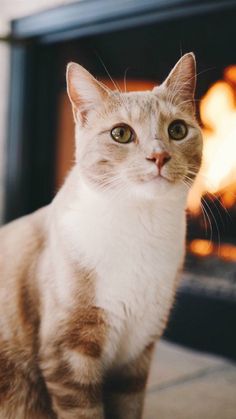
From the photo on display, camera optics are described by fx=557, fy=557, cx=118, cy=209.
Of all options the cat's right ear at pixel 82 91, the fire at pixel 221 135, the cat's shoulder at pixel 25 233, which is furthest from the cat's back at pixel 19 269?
the fire at pixel 221 135

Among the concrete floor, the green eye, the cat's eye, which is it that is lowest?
the concrete floor

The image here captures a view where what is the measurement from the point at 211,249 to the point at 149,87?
644 mm

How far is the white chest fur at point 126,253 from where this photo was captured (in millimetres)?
1107

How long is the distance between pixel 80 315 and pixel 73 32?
4.18 ft

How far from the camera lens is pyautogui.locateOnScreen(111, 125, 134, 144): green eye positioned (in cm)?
110

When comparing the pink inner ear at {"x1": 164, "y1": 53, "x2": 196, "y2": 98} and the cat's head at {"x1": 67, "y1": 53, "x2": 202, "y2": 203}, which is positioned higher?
the pink inner ear at {"x1": 164, "y1": 53, "x2": 196, "y2": 98}

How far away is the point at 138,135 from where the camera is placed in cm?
108

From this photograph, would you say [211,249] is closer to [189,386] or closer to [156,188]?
[189,386]

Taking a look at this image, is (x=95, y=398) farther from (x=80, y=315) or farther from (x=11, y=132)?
(x=11, y=132)

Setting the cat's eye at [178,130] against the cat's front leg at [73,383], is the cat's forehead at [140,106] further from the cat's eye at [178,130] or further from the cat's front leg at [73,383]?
the cat's front leg at [73,383]

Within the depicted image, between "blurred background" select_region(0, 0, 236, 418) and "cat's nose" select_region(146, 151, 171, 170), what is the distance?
0.55m

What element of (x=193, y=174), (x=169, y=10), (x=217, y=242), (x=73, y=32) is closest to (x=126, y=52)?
(x=73, y=32)

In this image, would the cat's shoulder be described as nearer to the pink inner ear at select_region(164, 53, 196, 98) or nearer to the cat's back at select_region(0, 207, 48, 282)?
the cat's back at select_region(0, 207, 48, 282)

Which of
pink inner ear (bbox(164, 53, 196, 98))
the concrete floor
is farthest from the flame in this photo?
pink inner ear (bbox(164, 53, 196, 98))
